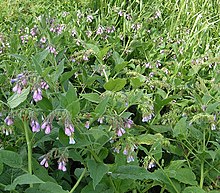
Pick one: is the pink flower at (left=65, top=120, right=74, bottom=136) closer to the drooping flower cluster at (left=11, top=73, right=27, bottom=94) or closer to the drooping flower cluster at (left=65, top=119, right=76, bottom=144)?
the drooping flower cluster at (left=65, top=119, right=76, bottom=144)

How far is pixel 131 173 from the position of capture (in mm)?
1429

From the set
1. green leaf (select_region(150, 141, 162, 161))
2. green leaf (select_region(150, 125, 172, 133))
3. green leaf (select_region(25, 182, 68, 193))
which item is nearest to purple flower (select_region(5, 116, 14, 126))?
green leaf (select_region(25, 182, 68, 193))

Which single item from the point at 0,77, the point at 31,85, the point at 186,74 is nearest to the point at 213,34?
the point at 186,74

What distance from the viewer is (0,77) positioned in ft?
5.67

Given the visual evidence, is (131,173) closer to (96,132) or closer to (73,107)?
(96,132)

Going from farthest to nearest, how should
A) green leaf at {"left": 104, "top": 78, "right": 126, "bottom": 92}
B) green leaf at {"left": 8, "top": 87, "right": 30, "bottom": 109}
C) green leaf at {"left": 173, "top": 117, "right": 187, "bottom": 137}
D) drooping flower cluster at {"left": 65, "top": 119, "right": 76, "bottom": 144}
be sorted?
green leaf at {"left": 173, "top": 117, "right": 187, "bottom": 137}, green leaf at {"left": 104, "top": 78, "right": 126, "bottom": 92}, green leaf at {"left": 8, "top": 87, "right": 30, "bottom": 109}, drooping flower cluster at {"left": 65, "top": 119, "right": 76, "bottom": 144}

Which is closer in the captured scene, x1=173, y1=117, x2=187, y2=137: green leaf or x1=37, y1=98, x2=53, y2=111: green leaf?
x1=37, y1=98, x2=53, y2=111: green leaf

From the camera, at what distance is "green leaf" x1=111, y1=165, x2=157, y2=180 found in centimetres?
141

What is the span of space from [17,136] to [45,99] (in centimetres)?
40

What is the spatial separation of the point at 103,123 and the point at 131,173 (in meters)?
0.36

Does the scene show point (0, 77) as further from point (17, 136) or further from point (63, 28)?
point (63, 28)

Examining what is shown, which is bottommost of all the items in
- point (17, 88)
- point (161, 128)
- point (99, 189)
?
point (161, 128)

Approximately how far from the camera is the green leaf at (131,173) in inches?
55.4

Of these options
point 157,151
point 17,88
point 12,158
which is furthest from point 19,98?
point 157,151
